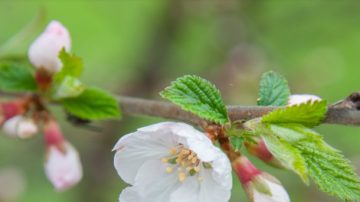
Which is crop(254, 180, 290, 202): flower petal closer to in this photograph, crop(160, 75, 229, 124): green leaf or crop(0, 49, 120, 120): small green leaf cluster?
crop(160, 75, 229, 124): green leaf

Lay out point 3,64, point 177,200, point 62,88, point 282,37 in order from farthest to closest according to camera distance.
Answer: point 282,37 → point 3,64 → point 62,88 → point 177,200

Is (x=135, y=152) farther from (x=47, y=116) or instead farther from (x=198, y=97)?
(x=47, y=116)

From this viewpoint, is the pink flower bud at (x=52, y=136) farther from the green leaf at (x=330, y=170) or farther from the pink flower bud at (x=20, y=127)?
the green leaf at (x=330, y=170)

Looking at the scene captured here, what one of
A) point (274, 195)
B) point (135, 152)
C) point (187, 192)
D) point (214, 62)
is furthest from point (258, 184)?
point (214, 62)

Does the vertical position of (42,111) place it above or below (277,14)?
below

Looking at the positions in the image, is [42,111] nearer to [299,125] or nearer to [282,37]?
[299,125]


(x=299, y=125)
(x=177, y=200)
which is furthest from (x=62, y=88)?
(x=299, y=125)
